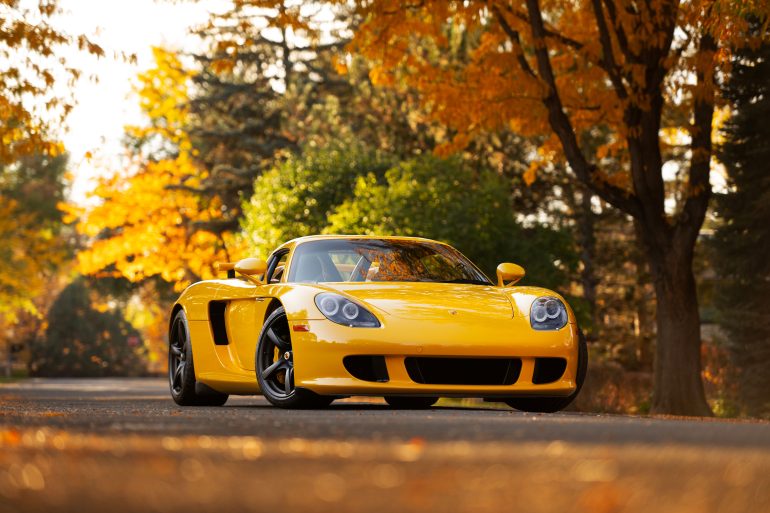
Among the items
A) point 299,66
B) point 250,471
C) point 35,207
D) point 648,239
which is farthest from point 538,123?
point 35,207

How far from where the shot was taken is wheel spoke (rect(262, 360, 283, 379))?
33.0 ft

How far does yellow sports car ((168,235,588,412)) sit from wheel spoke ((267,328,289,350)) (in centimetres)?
1

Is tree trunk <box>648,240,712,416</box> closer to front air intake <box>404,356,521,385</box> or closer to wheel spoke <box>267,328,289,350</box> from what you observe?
front air intake <box>404,356,521,385</box>

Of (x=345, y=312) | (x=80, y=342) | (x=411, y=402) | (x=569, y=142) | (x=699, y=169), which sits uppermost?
(x=569, y=142)

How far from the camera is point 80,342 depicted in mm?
54375

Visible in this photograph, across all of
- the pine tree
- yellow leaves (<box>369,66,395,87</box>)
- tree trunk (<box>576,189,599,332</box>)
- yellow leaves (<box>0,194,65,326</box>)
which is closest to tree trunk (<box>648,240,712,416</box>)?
yellow leaves (<box>369,66,395,87</box>)

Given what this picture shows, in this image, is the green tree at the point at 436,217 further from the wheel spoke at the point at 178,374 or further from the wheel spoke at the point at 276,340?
the wheel spoke at the point at 276,340

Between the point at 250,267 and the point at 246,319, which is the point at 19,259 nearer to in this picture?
the point at 246,319

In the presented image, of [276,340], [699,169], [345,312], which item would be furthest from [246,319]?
[699,169]

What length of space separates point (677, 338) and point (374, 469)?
510 inches

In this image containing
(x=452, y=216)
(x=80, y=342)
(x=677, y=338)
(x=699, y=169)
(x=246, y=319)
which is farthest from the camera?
(x=80, y=342)

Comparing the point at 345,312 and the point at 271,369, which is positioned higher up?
the point at 345,312

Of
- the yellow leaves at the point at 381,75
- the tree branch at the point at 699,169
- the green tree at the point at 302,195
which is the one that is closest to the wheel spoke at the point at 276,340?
the tree branch at the point at 699,169

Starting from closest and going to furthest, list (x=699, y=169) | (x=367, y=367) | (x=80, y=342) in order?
(x=367, y=367) < (x=699, y=169) < (x=80, y=342)
